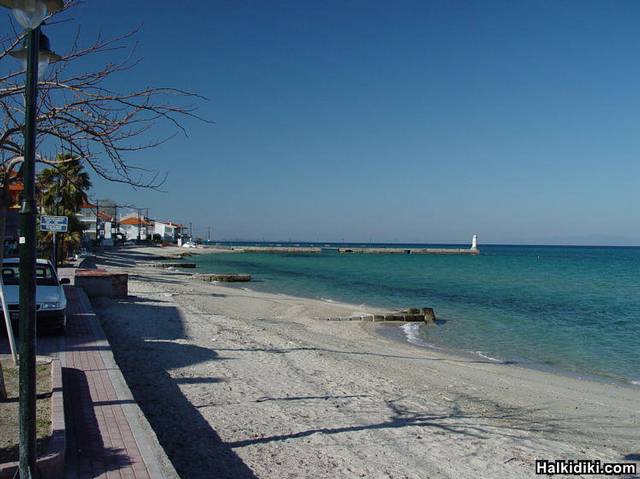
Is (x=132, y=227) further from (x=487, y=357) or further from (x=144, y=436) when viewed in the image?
(x=144, y=436)

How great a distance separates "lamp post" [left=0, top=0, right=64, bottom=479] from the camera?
3.96 m

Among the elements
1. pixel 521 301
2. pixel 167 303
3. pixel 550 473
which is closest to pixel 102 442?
pixel 550 473

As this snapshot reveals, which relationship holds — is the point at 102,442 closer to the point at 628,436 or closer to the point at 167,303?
the point at 628,436

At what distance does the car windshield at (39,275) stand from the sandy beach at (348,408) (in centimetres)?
187

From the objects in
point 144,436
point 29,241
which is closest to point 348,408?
point 144,436

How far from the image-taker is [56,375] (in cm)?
766

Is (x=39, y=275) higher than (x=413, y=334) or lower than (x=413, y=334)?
higher

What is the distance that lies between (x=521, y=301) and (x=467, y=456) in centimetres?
2876

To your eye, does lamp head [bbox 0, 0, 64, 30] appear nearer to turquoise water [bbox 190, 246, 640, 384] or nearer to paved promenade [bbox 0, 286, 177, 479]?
paved promenade [bbox 0, 286, 177, 479]

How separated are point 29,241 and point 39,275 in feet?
32.2

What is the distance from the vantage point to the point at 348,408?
348 inches

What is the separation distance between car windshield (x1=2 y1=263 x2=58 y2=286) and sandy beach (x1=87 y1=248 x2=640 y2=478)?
1874 mm

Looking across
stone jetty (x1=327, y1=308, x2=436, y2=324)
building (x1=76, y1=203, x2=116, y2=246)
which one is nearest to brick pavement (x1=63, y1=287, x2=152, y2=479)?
stone jetty (x1=327, y1=308, x2=436, y2=324)

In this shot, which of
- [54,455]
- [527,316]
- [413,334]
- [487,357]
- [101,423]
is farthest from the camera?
[527,316]
